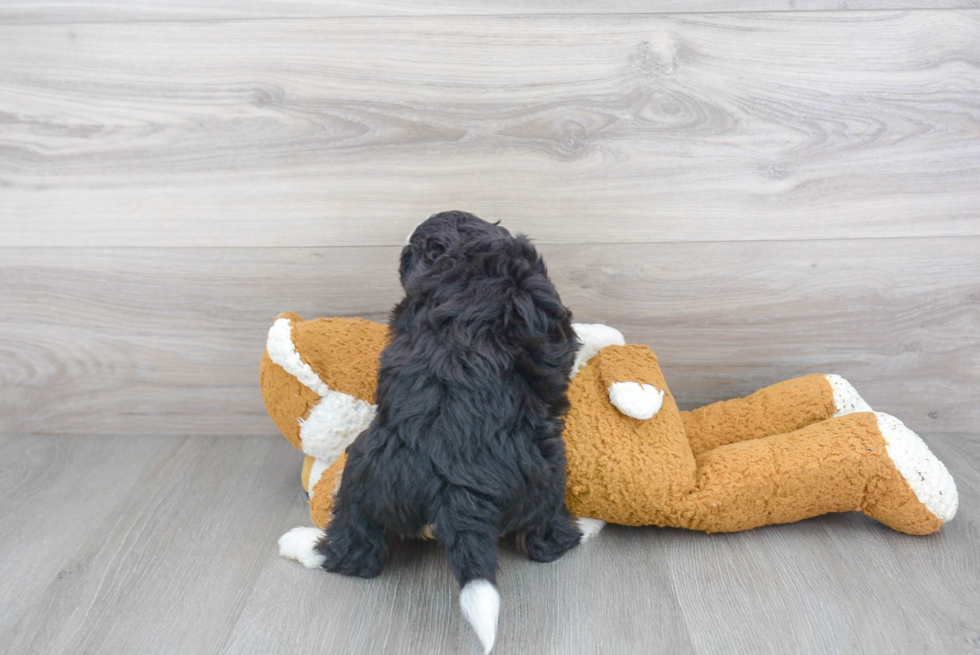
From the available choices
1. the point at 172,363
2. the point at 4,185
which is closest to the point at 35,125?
the point at 4,185

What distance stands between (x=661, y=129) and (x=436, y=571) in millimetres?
757

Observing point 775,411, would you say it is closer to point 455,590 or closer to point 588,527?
point 588,527

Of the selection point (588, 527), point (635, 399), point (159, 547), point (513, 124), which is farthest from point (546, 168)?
point (159, 547)

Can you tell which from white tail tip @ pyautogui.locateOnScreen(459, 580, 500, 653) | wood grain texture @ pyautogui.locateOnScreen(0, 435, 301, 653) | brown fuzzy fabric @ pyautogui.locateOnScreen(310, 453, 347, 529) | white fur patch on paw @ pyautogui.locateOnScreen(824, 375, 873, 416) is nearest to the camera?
white tail tip @ pyautogui.locateOnScreen(459, 580, 500, 653)

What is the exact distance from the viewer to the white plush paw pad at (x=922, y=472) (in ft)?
2.99

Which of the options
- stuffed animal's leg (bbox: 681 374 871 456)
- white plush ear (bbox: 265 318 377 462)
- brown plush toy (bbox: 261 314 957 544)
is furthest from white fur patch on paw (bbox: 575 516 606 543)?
white plush ear (bbox: 265 318 377 462)

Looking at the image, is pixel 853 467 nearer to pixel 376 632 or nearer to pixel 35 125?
pixel 376 632

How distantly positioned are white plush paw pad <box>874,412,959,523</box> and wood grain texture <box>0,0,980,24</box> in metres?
0.66

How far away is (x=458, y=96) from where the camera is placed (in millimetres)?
1138

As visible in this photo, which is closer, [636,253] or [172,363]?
[636,253]

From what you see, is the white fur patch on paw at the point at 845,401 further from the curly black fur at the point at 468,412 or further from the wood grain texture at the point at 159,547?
the wood grain texture at the point at 159,547

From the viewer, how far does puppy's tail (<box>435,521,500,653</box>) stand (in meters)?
0.72

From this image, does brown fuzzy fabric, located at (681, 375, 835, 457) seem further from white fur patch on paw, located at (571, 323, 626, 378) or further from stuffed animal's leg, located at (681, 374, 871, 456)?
white fur patch on paw, located at (571, 323, 626, 378)

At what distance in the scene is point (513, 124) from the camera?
1143 mm
